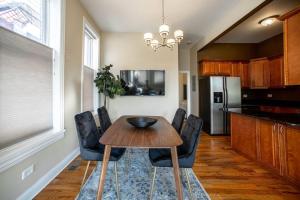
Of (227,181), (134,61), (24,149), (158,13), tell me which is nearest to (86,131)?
(24,149)

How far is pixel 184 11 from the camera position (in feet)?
A: 11.7

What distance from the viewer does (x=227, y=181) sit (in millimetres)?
2312

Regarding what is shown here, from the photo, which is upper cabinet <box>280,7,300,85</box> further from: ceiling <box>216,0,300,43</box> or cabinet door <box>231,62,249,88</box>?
cabinet door <box>231,62,249,88</box>

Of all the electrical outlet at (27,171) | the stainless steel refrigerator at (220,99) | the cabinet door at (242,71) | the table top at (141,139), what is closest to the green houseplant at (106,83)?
the table top at (141,139)

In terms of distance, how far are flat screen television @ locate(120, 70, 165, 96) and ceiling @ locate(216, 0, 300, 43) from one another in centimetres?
230

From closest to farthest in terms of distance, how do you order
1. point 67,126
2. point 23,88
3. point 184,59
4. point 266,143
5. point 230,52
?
point 23,88 → point 266,143 → point 67,126 → point 230,52 → point 184,59

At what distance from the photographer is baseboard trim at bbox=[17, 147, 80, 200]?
1829 mm

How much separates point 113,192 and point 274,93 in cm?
522

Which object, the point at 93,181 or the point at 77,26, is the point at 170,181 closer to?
the point at 93,181

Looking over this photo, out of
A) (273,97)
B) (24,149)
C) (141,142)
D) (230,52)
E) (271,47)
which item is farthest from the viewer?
(230,52)

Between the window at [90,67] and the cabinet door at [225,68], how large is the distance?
3821mm

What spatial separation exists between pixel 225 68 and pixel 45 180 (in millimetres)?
5447

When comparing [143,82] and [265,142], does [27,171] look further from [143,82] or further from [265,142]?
[143,82]

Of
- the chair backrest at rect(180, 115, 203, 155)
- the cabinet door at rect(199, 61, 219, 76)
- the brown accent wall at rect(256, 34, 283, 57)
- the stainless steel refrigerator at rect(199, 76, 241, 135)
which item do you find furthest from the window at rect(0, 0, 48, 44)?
the brown accent wall at rect(256, 34, 283, 57)
